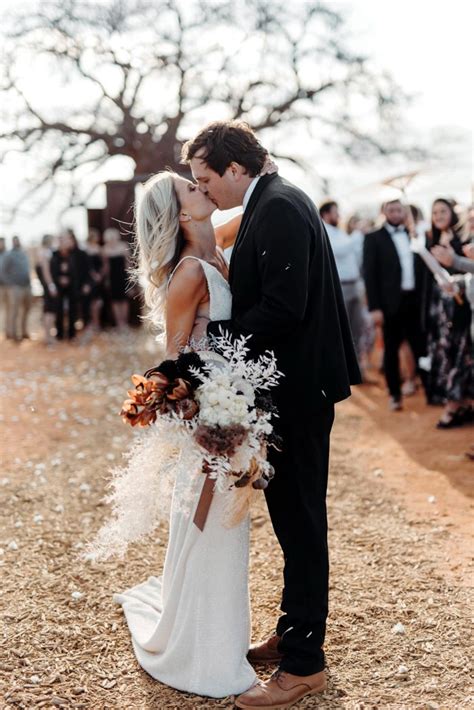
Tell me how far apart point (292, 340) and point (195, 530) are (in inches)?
35.7

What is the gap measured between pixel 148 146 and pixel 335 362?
727 inches

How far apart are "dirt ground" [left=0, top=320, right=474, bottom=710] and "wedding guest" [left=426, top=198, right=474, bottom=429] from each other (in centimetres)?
30

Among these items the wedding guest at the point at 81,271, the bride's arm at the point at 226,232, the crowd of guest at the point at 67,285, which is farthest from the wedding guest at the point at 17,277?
the bride's arm at the point at 226,232

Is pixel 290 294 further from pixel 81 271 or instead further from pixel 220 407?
pixel 81 271

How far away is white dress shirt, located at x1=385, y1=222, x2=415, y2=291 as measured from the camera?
8688 millimetres

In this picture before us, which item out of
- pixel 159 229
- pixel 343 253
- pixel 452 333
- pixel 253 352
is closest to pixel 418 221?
pixel 343 253

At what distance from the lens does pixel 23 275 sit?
15.7 meters

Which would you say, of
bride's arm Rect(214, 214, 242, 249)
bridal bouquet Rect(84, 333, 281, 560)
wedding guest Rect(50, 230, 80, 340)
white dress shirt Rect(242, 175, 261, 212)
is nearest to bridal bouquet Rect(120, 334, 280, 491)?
bridal bouquet Rect(84, 333, 281, 560)

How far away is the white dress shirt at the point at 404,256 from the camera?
8.69m

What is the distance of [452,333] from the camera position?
312 inches

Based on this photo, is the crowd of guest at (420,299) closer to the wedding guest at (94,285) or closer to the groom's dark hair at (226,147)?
the groom's dark hair at (226,147)

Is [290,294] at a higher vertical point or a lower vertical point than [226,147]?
lower

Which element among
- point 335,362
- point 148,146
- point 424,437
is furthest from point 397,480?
point 148,146

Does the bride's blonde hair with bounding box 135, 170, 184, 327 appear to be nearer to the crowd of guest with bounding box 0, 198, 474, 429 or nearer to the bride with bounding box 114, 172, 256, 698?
the bride with bounding box 114, 172, 256, 698
